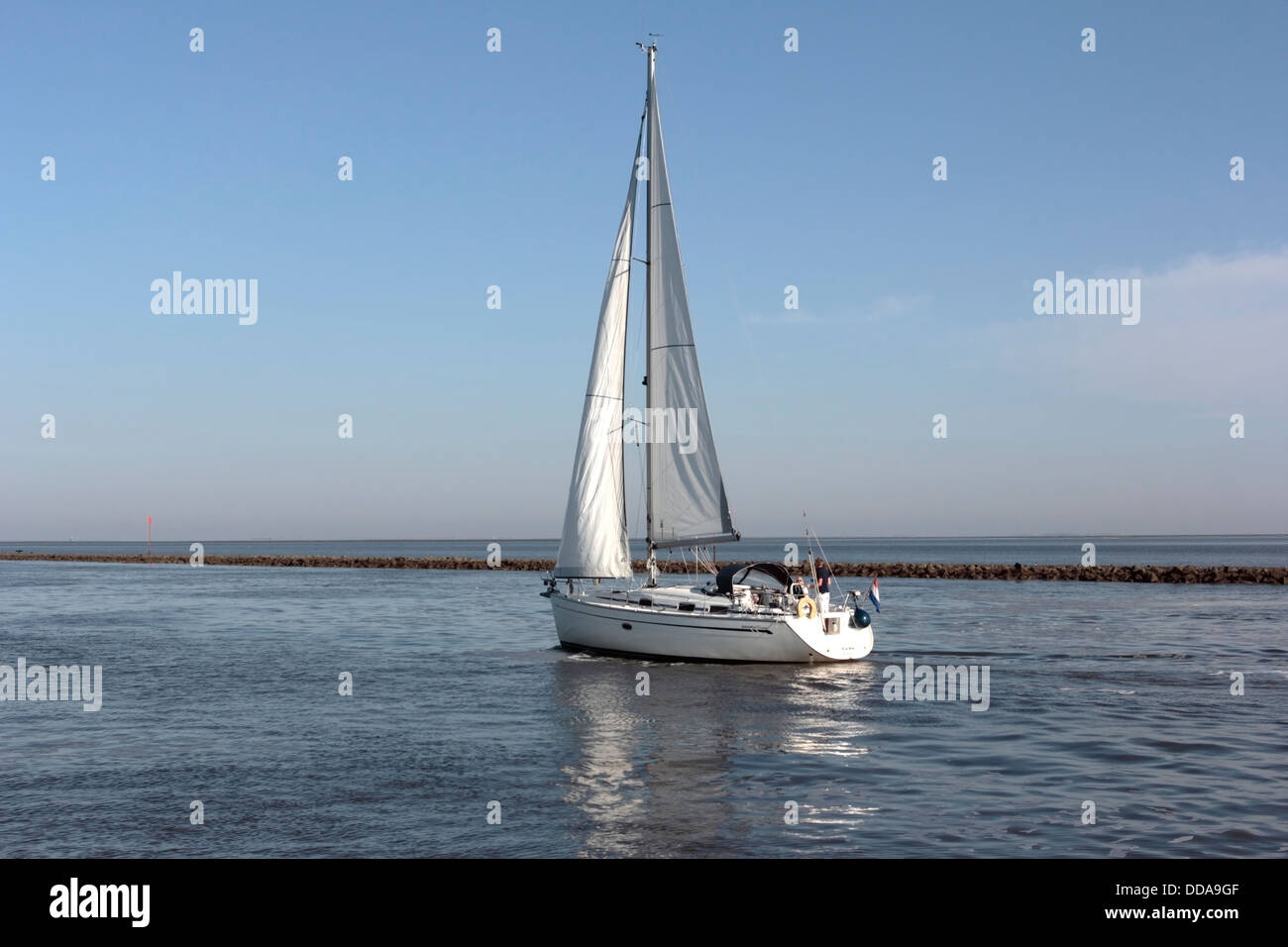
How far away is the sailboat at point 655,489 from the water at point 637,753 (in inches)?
49.6

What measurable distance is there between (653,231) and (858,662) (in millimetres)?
15488

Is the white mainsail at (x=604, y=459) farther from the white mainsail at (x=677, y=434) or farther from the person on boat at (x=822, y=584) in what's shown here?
the person on boat at (x=822, y=584)

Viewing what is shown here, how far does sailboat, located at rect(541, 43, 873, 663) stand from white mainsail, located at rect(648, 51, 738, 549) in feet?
0.11

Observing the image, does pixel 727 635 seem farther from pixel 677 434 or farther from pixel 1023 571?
pixel 1023 571

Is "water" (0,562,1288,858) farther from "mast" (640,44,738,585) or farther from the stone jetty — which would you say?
the stone jetty

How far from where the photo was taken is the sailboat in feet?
105

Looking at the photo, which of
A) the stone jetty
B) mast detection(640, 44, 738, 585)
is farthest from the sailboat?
the stone jetty

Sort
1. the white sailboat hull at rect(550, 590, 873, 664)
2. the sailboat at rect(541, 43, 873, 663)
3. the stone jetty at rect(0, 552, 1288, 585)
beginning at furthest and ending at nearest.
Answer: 1. the stone jetty at rect(0, 552, 1288, 585)
2. the sailboat at rect(541, 43, 873, 663)
3. the white sailboat hull at rect(550, 590, 873, 664)

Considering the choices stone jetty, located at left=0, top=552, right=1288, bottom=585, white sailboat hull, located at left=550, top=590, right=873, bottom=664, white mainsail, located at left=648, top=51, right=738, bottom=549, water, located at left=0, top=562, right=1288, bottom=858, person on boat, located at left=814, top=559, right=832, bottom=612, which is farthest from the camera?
stone jetty, located at left=0, top=552, right=1288, bottom=585

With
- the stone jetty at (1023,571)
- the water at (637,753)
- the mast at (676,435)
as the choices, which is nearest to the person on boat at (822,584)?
the water at (637,753)

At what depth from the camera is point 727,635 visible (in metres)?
30.9

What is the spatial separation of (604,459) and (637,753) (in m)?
16.2

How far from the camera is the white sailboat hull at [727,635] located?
3045 cm

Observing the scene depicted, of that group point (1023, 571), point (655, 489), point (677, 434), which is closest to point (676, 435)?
point (677, 434)
